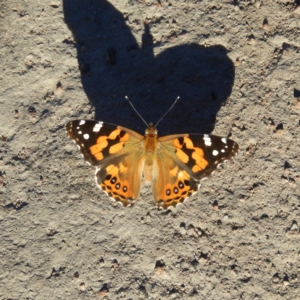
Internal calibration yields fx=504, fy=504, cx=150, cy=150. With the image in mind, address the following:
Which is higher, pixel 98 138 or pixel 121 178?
pixel 98 138

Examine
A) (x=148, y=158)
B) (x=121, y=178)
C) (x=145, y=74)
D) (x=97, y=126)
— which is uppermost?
(x=145, y=74)

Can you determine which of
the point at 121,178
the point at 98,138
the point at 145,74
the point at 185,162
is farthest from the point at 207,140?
the point at 145,74

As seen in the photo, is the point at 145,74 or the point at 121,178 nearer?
the point at 121,178

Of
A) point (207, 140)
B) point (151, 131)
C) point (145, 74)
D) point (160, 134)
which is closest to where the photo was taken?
point (207, 140)

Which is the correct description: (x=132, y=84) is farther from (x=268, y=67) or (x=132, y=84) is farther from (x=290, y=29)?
(x=290, y=29)

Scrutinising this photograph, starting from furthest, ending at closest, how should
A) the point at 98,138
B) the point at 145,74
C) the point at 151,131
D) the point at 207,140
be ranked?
the point at 145,74 → the point at 151,131 → the point at 98,138 → the point at 207,140

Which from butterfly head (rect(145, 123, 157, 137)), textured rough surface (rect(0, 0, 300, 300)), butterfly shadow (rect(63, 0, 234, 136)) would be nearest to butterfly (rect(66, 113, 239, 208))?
butterfly head (rect(145, 123, 157, 137))

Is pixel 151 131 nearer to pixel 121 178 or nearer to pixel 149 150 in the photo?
pixel 149 150
